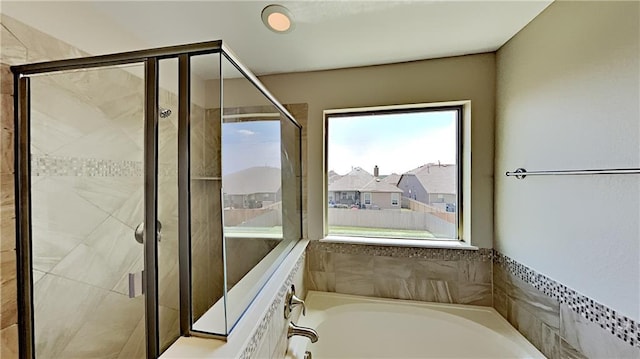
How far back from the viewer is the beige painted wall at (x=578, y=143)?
945 mm

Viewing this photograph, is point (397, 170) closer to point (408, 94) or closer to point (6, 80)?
point (408, 94)

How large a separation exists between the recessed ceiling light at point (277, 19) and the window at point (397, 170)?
757 millimetres

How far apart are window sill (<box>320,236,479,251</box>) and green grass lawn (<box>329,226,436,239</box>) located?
5 centimetres

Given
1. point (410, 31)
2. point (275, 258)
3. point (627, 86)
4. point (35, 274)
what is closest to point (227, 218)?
point (275, 258)

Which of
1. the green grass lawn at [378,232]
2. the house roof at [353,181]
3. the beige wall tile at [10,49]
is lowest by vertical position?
the green grass lawn at [378,232]

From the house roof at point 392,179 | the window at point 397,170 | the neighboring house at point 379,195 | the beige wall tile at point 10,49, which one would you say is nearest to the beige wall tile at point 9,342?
the beige wall tile at point 10,49

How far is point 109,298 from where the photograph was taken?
4.54 feet

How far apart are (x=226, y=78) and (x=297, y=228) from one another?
1296mm

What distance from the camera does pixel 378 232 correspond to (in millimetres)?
2121

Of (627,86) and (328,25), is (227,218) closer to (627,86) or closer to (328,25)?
(328,25)

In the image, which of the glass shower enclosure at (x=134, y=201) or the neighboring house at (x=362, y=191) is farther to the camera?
the neighboring house at (x=362, y=191)

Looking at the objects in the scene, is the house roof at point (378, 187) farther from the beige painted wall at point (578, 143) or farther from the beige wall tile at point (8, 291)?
the beige wall tile at point (8, 291)

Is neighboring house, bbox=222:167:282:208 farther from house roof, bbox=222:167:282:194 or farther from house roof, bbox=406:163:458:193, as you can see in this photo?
house roof, bbox=406:163:458:193

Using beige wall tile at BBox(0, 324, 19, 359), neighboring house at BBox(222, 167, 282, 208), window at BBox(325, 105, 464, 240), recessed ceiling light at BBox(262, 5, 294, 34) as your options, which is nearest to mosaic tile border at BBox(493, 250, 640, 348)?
window at BBox(325, 105, 464, 240)
